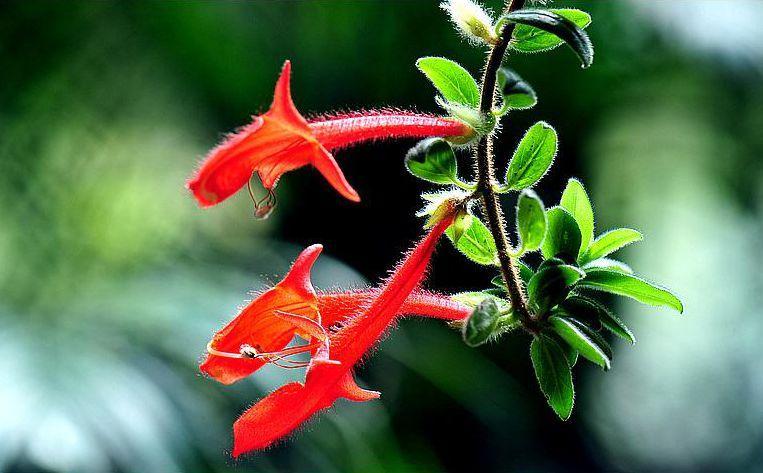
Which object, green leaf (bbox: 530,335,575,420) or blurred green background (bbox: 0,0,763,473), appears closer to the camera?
green leaf (bbox: 530,335,575,420)

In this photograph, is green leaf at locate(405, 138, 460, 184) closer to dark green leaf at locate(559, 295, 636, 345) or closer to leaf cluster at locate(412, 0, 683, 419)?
leaf cluster at locate(412, 0, 683, 419)

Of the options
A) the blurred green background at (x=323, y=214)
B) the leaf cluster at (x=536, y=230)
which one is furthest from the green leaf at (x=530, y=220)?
the blurred green background at (x=323, y=214)

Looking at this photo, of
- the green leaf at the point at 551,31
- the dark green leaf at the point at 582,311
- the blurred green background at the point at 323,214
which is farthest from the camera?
the blurred green background at the point at 323,214

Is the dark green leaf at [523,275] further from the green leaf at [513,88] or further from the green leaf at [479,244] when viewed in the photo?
the green leaf at [513,88]

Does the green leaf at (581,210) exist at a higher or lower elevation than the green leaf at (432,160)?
higher

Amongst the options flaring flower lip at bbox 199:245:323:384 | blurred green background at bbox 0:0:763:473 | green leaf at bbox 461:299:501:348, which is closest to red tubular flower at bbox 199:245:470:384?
flaring flower lip at bbox 199:245:323:384

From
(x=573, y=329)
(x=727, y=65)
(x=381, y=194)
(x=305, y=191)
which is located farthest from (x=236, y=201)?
(x=573, y=329)
